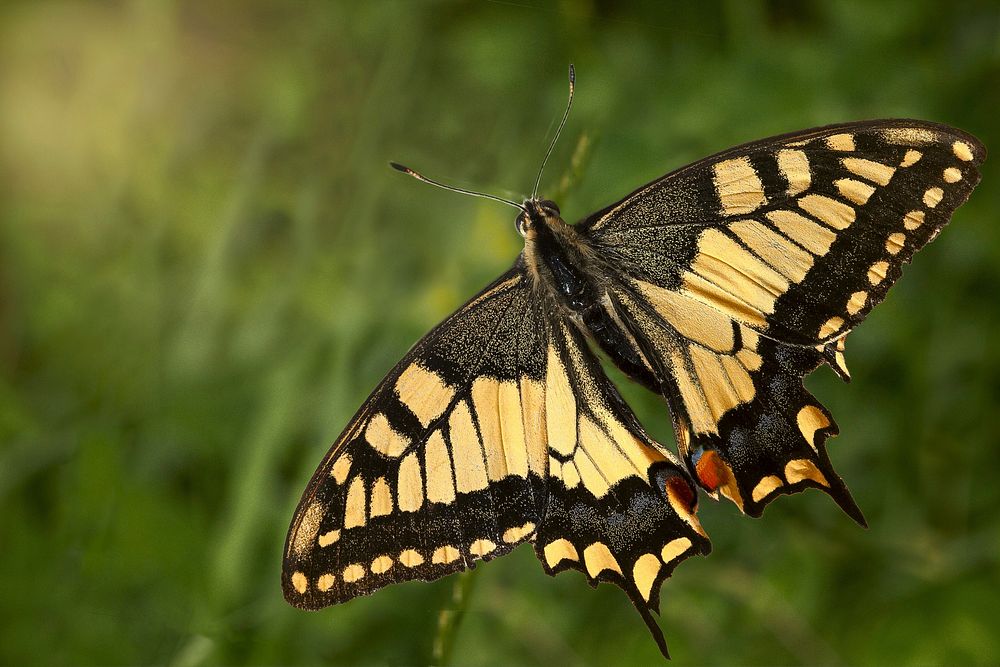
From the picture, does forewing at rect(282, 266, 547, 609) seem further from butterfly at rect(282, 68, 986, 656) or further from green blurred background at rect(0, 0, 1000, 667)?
green blurred background at rect(0, 0, 1000, 667)

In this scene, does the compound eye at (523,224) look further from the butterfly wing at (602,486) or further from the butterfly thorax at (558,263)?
the butterfly wing at (602,486)

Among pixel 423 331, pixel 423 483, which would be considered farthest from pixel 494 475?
pixel 423 331

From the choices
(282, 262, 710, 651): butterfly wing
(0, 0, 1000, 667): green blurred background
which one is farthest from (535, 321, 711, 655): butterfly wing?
(0, 0, 1000, 667): green blurred background

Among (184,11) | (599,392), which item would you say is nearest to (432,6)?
(184,11)

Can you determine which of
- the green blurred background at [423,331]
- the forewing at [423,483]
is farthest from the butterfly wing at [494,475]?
the green blurred background at [423,331]

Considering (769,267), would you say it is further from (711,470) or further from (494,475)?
(494,475)

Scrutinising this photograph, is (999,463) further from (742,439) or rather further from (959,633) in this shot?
(742,439)
